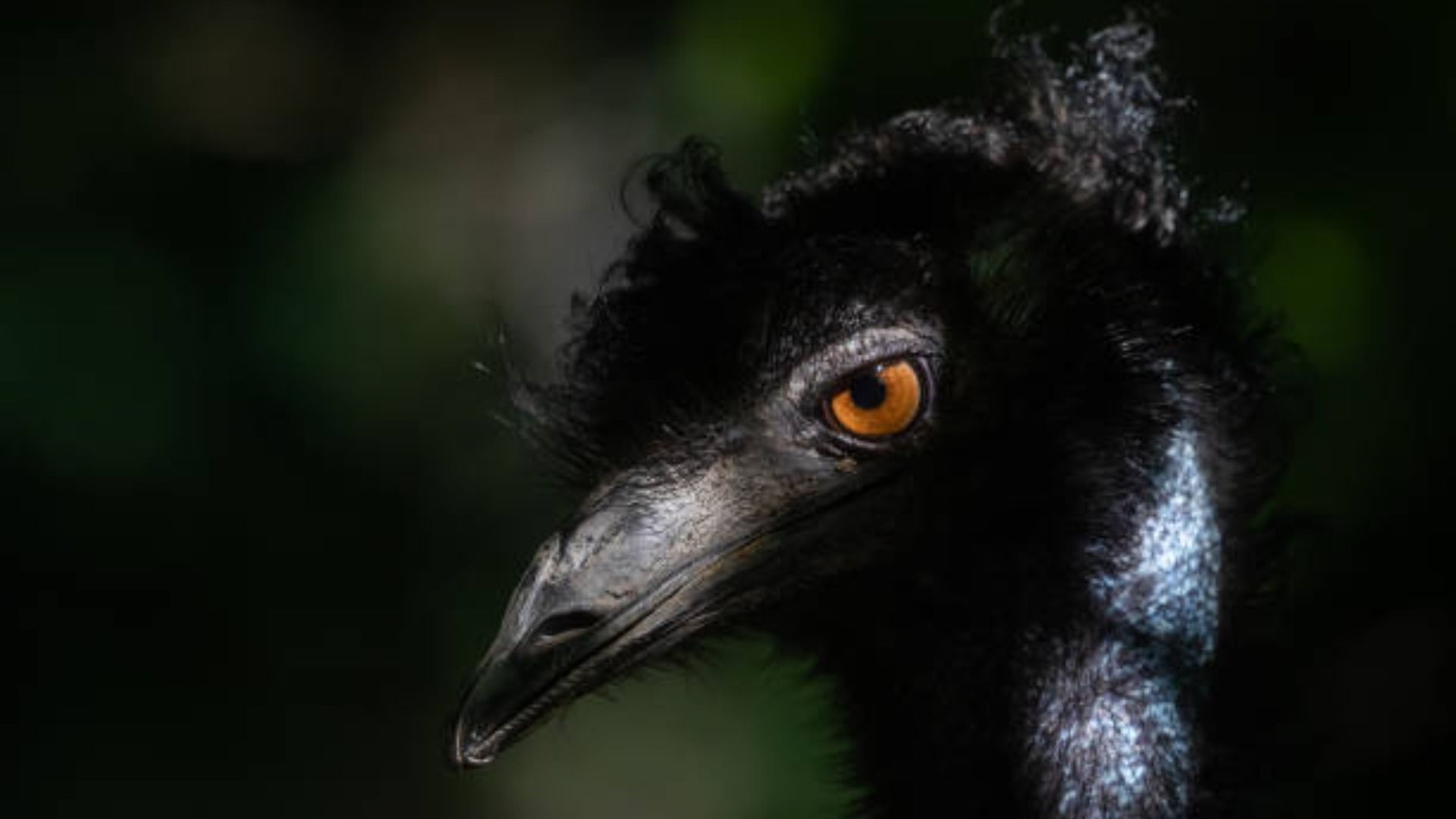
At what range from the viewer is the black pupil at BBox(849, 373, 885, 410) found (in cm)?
252

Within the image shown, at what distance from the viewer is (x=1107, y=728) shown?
8.45 ft

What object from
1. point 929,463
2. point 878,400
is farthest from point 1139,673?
point 878,400

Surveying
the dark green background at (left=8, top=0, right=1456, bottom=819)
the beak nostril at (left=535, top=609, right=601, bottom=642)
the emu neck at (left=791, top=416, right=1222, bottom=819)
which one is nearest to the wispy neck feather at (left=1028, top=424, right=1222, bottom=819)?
the emu neck at (left=791, top=416, right=1222, bottom=819)

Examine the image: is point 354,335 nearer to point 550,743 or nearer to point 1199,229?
point 550,743

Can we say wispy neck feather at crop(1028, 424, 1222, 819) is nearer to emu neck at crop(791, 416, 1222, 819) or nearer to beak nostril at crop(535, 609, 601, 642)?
emu neck at crop(791, 416, 1222, 819)

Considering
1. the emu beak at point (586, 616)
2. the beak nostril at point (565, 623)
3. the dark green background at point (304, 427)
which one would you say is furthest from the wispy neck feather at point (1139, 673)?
the dark green background at point (304, 427)

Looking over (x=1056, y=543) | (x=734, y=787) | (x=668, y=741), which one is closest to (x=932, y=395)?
(x=1056, y=543)

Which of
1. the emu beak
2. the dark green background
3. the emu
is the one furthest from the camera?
the dark green background

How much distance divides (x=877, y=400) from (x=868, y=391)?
0.6 inches

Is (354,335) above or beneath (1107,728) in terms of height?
above

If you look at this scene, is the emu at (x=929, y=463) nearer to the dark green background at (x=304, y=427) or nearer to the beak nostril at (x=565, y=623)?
the beak nostril at (x=565, y=623)

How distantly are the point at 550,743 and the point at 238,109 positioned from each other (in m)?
2.17

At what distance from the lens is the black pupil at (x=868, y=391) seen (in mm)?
2523

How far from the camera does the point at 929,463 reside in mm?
2576
